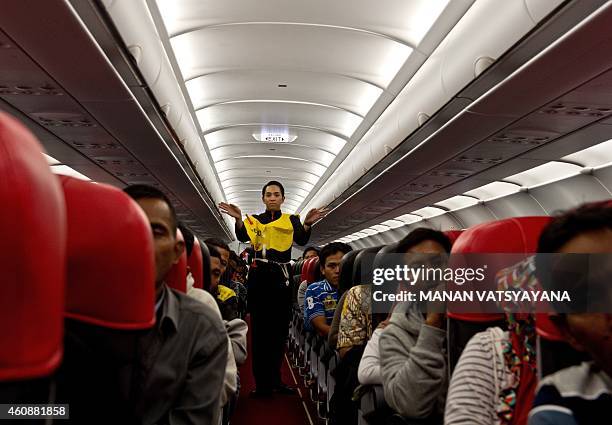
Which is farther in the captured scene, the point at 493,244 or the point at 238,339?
the point at 238,339

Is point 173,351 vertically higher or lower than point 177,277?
lower

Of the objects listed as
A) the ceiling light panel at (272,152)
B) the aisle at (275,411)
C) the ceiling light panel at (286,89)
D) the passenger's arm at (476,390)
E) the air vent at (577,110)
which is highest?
the ceiling light panel at (272,152)

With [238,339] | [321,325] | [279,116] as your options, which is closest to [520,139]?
[321,325]

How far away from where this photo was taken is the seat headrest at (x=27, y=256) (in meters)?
0.89

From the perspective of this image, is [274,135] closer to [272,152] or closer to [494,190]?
[272,152]

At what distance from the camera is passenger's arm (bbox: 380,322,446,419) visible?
2490mm

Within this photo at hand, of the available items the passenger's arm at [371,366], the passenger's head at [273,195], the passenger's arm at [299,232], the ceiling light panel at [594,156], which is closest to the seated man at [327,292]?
the passenger's arm at [299,232]

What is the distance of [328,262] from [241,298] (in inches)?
206

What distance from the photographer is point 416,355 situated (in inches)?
99.0

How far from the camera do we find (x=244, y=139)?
15328 mm

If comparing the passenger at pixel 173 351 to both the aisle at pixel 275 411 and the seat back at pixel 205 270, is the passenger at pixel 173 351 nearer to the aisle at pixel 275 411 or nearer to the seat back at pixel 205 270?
the seat back at pixel 205 270

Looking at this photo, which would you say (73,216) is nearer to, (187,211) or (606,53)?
(606,53)

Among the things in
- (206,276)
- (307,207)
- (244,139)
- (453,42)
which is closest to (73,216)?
(206,276)

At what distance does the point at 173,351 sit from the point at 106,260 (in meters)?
0.68
